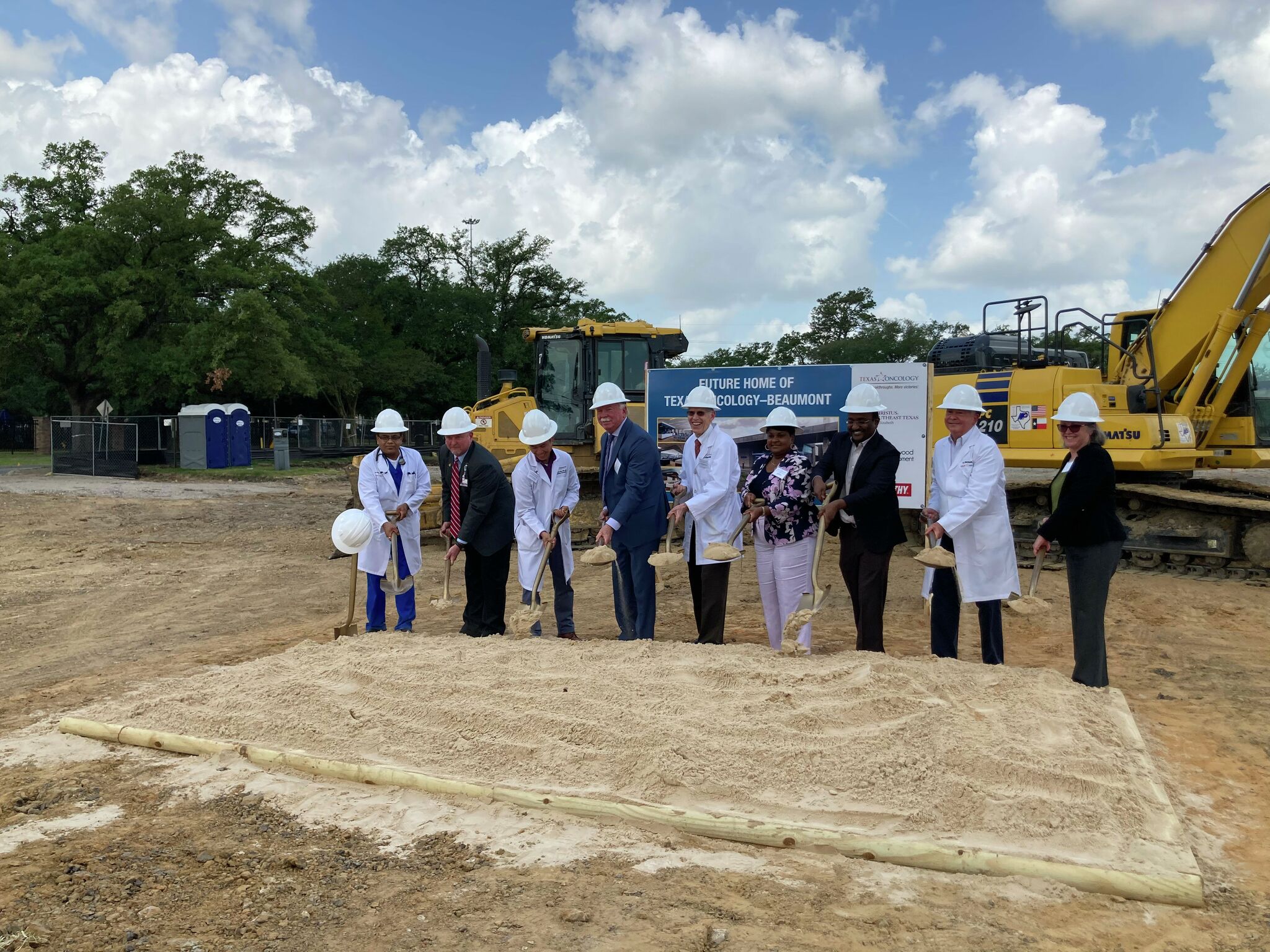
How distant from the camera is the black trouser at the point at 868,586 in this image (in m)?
5.77

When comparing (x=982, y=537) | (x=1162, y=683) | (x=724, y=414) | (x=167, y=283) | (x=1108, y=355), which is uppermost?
(x=167, y=283)

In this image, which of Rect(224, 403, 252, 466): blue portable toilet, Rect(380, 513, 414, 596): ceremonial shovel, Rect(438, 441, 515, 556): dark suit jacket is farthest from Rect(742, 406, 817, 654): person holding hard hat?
Rect(224, 403, 252, 466): blue portable toilet

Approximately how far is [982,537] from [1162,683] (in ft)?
5.68

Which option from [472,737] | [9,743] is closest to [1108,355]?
[472,737]

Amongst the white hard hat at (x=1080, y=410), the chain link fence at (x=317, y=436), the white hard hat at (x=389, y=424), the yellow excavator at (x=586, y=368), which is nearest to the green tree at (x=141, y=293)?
the chain link fence at (x=317, y=436)

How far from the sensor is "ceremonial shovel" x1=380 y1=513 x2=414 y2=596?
688 centimetres

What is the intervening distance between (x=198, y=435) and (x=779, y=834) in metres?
26.3

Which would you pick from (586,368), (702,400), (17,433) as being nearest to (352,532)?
(702,400)

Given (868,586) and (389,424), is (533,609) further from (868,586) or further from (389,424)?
(868,586)

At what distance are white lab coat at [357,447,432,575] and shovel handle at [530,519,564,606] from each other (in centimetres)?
103

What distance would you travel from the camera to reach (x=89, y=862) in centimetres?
342

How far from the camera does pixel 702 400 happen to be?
21.2ft

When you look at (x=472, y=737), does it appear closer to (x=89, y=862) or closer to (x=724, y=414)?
(x=89, y=862)

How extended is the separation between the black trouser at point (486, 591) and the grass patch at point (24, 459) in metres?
22.8
